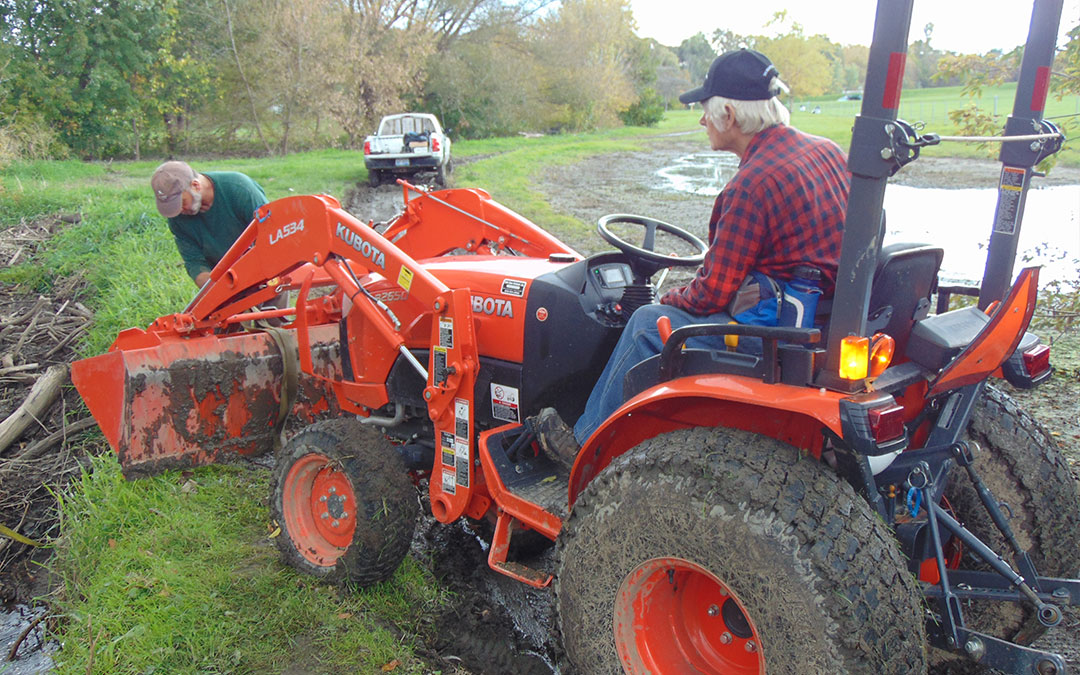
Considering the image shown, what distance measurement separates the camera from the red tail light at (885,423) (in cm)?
203

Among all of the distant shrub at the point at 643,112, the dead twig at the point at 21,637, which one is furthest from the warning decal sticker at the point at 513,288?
the distant shrub at the point at 643,112

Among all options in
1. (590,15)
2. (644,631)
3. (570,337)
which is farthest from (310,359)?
(590,15)

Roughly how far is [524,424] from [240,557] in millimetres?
1626

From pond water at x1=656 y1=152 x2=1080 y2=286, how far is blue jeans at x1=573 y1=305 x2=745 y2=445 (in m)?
4.39

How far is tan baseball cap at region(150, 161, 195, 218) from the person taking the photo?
5.15 m

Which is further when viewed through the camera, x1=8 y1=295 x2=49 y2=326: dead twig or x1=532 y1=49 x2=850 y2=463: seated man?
x1=8 y1=295 x2=49 y2=326: dead twig

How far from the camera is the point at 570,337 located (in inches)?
132

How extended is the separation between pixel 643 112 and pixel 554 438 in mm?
46465

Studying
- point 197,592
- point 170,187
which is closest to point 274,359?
point 197,592

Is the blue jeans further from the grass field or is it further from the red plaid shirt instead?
the grass field

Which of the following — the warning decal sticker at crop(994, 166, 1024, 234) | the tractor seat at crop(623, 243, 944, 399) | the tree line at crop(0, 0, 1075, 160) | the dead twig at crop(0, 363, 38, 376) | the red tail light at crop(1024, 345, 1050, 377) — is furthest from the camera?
the tree line at crop(0, 0, 1075, 160)

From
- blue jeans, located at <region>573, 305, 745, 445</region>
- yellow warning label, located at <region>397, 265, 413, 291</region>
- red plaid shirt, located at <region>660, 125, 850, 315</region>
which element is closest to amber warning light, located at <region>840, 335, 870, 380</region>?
red plaid shirt, located at <region>660, 125, 850, 315</region>

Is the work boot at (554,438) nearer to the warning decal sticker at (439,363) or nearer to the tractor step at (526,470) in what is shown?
the tractor step at (526,470)

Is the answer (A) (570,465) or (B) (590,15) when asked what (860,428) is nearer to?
(A) (570,465)
